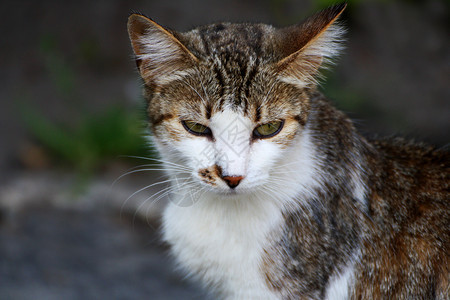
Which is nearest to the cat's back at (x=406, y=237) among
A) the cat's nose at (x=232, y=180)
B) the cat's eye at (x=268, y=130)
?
the cat's eye at (x=268, y=130)

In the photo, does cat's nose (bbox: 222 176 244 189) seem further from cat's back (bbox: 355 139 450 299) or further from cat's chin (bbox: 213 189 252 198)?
cat's back (bbox: 355 139 450 299)

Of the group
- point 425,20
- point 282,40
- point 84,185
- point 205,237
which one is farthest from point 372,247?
point 425,20

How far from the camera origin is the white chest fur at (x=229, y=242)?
2.79 m

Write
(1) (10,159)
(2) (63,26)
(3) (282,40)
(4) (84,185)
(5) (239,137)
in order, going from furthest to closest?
1. (2) (63,26)
2. (1) (10,159)
3. (4) (84,185)
4. (3) (282,40)
5. (5) (239,137)

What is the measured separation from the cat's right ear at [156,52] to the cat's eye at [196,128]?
281 mm

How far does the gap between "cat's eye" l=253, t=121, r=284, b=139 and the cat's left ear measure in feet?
0.76

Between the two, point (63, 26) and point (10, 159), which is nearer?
point (10, 159)

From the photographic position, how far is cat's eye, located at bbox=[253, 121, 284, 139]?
8.79ft

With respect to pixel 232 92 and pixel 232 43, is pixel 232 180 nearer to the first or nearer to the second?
pixel 232 92

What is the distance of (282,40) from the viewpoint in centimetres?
275

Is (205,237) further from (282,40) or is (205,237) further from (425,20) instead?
(425,20)

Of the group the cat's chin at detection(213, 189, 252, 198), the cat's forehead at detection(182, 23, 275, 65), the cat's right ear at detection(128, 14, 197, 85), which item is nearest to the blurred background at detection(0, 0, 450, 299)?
the cat's forehead at detection(182, 23, 275, 65)

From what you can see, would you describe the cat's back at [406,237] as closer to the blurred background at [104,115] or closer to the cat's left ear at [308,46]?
the cat's left ear at [308,46]

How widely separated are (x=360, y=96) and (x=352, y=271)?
12.3 ft
